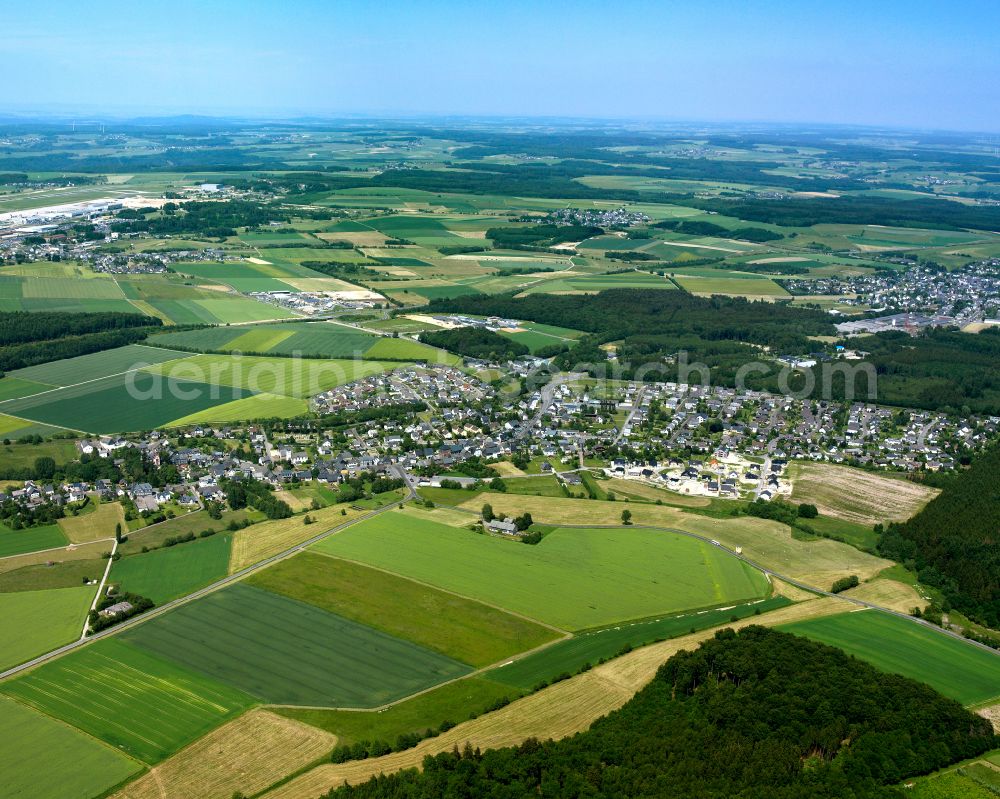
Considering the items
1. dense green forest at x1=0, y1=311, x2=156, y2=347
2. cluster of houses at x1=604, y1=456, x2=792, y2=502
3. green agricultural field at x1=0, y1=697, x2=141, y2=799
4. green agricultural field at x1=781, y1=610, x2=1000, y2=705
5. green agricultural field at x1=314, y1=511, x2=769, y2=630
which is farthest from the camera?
dense green forest at x1=0, y1=311, x2=156, y2=347

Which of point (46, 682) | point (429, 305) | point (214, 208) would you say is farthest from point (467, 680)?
point (214, 208)

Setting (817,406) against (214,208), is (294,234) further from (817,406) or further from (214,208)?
(817,406)

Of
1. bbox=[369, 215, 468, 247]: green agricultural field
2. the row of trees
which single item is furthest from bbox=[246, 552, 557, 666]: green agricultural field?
bbox=[369, 215, 468, 247]: green agricultural field

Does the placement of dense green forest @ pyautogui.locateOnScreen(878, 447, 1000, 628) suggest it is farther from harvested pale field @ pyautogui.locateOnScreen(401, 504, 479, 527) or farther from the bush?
harvested pale field @ pyautogui.locateOnScreen(401, 504, 479, 527)

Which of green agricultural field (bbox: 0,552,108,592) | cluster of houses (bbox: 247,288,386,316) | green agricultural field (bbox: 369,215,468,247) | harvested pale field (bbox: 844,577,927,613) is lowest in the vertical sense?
green agricultural field (bbox: 0,552,108,592)

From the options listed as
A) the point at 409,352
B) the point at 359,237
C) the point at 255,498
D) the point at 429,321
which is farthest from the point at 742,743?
the point at 359,237

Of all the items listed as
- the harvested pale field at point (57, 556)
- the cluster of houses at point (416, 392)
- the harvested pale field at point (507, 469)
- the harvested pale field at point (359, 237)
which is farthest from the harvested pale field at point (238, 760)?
the harvested pale field at point (359, 237)

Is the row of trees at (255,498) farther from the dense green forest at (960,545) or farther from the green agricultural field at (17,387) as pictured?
the dense green forest at (960,545)
